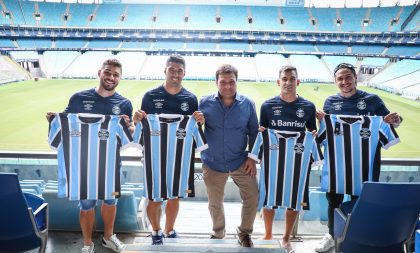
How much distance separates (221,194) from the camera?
3.26 meters

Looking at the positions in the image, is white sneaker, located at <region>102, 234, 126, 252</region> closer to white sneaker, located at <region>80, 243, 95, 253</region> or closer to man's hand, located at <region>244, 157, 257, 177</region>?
white sneaker, located at <region>80, 243, 95, 253</region>

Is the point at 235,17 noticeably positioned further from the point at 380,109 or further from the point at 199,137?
the point at 199,137

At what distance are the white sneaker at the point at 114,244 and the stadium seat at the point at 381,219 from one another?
1.93 meters

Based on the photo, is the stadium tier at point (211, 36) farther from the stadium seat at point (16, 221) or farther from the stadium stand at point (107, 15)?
the stadium seat at point (16, 221)

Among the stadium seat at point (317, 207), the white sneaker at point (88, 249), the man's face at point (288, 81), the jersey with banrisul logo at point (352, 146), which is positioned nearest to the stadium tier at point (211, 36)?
the stadium seat at point (317, 207)

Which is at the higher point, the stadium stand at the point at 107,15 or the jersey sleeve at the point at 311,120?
the stadium stand at the point at 107,15

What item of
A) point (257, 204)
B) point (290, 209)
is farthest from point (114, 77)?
point (290, 209)

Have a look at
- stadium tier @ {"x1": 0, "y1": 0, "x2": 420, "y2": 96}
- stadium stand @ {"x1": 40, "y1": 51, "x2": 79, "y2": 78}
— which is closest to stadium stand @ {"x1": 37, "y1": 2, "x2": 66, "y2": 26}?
stadium tier @ {"x1": 0, "y1": 0, "x2": 420, "y2": 96}

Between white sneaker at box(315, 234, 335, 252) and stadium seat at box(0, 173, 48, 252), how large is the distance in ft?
7.91

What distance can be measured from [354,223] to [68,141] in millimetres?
2600

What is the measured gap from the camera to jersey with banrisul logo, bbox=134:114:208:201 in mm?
3219

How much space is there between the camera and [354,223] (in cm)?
233

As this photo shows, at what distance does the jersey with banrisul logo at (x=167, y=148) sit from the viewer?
10.6 ft

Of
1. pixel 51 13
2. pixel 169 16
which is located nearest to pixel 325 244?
pixel 169 16
